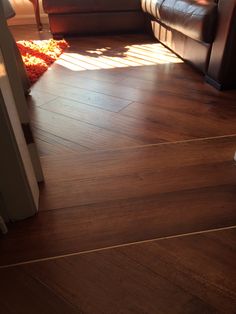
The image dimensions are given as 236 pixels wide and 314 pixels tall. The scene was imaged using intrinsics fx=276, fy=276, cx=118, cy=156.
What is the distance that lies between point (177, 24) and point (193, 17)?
226 mm

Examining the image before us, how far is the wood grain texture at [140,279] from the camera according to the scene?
2.16 ft

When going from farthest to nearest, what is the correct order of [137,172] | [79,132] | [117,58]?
[117,58], [79,132], [137,172]

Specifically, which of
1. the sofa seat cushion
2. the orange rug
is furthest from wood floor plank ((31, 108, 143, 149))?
the sofa seat cushion

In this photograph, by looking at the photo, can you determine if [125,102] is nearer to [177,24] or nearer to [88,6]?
[177,24]

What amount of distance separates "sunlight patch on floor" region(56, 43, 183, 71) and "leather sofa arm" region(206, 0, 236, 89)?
56cm

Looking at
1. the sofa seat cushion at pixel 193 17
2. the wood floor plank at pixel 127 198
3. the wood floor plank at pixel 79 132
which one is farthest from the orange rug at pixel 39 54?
the wood floor plank at pixel 127 198

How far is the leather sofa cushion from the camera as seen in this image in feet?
8.55

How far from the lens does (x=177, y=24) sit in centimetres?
189

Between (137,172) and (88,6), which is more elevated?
(88,6)

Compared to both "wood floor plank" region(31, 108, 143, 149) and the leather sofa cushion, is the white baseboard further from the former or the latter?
"wood floor plank" region(31, 108, 143, 149)

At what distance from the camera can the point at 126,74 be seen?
77.1 inches

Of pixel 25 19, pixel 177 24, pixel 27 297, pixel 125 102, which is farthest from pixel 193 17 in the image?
pixel 25 19

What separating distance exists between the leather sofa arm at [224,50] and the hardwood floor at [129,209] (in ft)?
0.27

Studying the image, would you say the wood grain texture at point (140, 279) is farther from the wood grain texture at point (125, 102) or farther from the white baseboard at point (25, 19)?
the white baseboard at point (25, 19)
